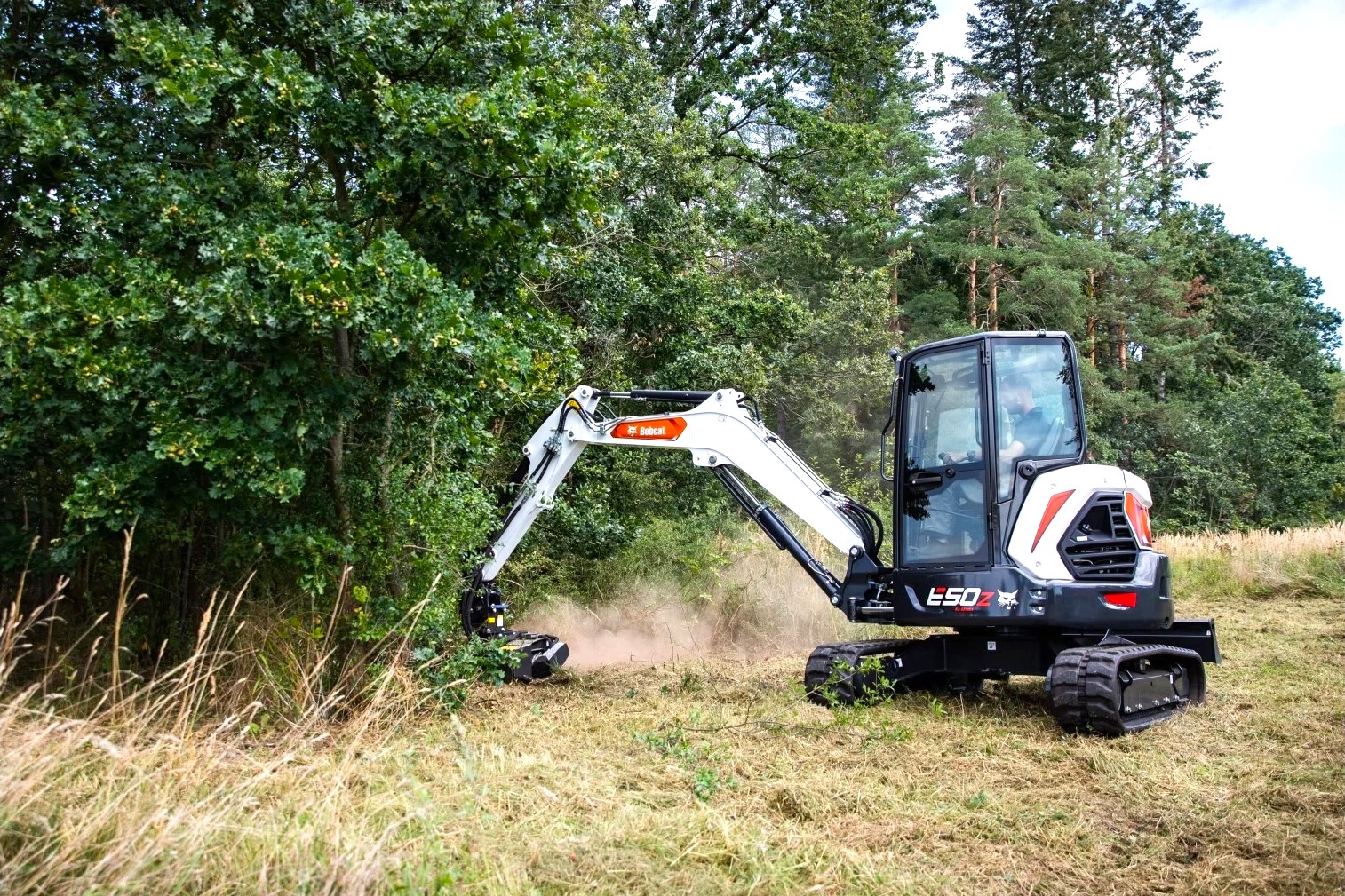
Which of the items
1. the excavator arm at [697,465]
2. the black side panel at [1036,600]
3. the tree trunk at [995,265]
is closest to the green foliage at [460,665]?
the excavator arm at [697,465]

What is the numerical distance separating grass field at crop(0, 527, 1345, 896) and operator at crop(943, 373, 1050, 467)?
5.82 feet

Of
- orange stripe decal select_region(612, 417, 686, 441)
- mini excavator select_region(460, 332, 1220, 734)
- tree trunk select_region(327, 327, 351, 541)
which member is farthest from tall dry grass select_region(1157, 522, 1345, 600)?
tree trunk select_region(327, 327, 351, 541)

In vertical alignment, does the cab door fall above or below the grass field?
above

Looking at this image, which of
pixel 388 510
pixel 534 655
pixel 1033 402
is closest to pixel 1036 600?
pixel 1033 402

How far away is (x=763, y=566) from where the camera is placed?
12484mm

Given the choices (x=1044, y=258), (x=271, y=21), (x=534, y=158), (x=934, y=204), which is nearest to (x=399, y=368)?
(x=534, y=158)

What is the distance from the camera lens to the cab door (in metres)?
6.88

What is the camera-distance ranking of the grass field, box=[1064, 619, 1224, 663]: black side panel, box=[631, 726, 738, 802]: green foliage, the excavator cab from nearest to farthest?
the grass field
box=[631, 726, 738, 802]: green foliage
the excavator cab
box=[1064, 619, 1224, 663]: black side panel

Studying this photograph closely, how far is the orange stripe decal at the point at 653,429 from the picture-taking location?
7.84m

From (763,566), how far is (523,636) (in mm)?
4648

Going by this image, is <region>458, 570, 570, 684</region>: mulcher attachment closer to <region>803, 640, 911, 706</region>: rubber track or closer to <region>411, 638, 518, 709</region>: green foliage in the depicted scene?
<region>411, 638, 518, 709</region>: green foliage

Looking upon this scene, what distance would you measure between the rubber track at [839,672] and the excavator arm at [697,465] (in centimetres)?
37

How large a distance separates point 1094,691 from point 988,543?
1.10 m

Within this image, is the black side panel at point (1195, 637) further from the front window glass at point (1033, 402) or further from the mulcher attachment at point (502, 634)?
the mulcher attachment at point (502, 634)
